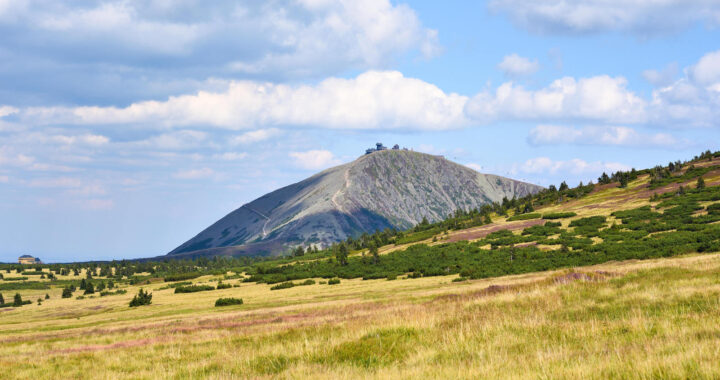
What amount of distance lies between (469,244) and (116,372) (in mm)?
60837

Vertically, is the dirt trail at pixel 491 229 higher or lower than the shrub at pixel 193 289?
higher

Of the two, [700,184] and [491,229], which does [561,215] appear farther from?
[700,184]

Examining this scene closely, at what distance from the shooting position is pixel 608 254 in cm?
4512

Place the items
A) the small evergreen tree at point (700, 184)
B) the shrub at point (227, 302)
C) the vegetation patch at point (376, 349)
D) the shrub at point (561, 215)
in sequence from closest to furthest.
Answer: the vegetation patch at point (376, 349) < the shrub at point (227, 302) < the small evergreen tree at point (700, 184) < the shrub at point (561, 215)

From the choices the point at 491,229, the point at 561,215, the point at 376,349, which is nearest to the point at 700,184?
the point at 561,215

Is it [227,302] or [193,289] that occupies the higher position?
[227,302]

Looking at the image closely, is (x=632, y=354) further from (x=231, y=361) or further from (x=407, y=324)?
(x=231, y=361)

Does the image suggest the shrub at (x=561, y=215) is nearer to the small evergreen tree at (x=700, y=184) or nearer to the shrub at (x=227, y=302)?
the small evergreen tree at (x=700, y=184)

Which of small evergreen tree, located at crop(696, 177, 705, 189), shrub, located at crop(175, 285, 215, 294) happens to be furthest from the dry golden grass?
small evergreen tree, located at crop(696, 177, 705, 189)

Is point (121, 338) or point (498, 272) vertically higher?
point (121, 338)

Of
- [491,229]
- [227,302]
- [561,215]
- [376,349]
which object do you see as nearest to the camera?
[376,349]

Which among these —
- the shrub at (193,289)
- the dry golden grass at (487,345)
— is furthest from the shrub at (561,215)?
the dry golden grass at (487,345)

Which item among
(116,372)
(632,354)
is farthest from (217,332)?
(632,354)

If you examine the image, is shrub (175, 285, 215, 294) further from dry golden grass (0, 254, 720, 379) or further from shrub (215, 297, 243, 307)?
dry golden grass (0, 254, 720, 379)
